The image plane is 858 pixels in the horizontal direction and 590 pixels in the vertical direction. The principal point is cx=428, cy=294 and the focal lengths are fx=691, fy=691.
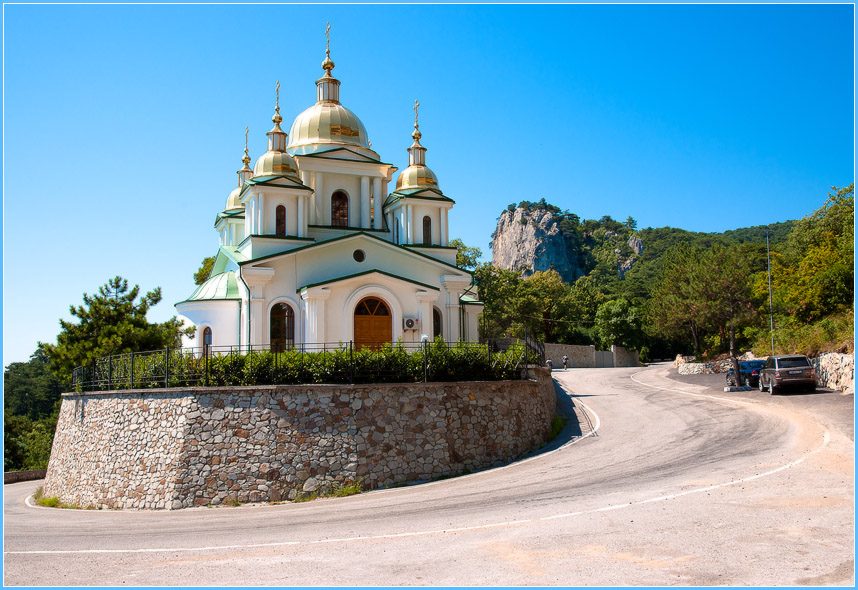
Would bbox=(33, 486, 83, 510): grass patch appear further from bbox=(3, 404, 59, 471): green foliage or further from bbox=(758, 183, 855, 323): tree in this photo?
bbox=(758, 183, 855, 323): tree

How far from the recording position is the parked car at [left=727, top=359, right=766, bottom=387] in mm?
29844

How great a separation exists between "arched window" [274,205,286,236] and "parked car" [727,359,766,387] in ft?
67.2

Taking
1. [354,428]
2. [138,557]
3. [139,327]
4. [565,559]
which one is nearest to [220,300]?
[139,327]

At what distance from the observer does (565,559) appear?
31.1 ft

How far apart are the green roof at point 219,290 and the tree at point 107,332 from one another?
8.90 feet

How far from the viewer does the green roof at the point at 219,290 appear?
27736 mm

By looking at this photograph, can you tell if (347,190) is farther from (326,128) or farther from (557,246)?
(557,246)

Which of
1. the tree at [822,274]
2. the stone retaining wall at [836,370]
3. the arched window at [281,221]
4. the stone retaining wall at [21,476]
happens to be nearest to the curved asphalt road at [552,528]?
the stone retaining wall at [836,370]

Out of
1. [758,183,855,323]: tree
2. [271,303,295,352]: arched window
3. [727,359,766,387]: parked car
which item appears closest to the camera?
[271,303,295,352]: arched window

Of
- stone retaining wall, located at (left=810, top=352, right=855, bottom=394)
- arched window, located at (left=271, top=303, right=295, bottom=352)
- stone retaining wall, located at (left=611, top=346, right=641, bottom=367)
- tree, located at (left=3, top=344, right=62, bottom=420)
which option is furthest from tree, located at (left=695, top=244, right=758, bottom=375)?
tree, located at (left=3, top=344, right=62, bottom=420)

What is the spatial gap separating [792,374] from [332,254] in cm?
1806

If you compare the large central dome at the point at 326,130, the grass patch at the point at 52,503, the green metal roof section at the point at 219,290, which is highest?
the large central dome at the point at 326,130

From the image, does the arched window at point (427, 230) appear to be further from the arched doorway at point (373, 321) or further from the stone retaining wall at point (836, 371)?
the stone retaining wall at point (836, 371)

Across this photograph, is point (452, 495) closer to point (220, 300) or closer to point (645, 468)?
point (645, 468)
